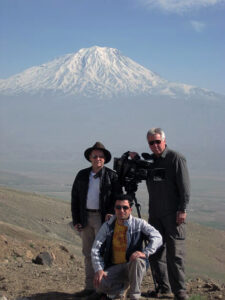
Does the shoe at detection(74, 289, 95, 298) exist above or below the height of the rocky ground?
above

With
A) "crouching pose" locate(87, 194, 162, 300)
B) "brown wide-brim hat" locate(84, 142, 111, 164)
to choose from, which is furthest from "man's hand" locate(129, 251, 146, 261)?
"brown wide-brim hat" locate(84, 142, 111, 164)

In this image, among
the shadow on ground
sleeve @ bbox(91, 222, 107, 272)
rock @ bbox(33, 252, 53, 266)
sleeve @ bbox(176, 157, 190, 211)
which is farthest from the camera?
rock @ bbox(33, 252, 53, 266)

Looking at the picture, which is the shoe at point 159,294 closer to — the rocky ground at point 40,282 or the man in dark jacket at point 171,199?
the man in dark jacket at point 171,199

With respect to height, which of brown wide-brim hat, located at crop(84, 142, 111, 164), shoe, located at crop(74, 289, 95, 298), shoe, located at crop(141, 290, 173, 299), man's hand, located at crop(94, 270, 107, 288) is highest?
brown wide-brim hat, located at crop(84, 142, 111, 164)

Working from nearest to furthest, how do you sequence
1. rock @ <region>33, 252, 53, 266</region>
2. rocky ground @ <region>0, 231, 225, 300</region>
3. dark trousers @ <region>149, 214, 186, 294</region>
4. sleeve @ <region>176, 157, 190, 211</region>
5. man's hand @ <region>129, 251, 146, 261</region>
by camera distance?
man's hand @ <region>129, 251, 146, 261</region>
sleeve @ <region>176, 157, 190, 211</region>
dark trousers @ <region>149, 214, 186, 294</region>
rocky ground @ <region>0, 231, 225, 300</region>
rock @ <region>33, 252, 53, 266</region>

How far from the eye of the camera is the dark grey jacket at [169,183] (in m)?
5.57

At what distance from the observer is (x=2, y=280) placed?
7039mm

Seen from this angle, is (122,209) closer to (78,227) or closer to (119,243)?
(119,243)

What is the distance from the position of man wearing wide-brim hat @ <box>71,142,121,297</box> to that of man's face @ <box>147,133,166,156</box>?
21.8 inches

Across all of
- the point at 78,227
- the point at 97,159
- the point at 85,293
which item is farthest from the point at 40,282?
the point at 97,159

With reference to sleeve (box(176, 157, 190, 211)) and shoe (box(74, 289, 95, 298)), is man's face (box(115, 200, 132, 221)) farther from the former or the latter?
shoe (box(74, 289, 95, 298))

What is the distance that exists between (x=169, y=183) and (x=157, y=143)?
1.52 ft

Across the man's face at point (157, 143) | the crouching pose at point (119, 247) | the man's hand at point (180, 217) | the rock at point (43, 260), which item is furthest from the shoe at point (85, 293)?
the rock at point (43, 260)

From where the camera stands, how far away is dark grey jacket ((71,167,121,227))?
5.83m
